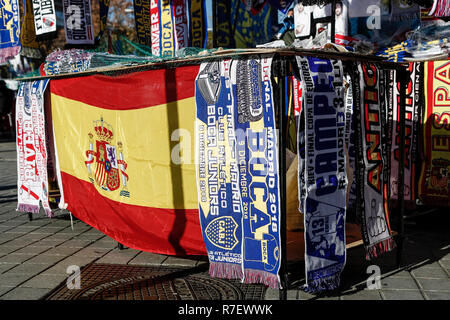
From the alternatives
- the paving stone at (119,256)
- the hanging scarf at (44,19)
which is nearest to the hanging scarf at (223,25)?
the hanging scarf at (44,19)

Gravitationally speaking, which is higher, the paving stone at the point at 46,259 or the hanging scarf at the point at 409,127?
the hanging scarf at the point at 409,127

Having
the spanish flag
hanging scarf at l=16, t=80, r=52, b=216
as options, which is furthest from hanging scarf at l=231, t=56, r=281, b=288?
hanging scarf at l=16, t=80, r=52, b=216

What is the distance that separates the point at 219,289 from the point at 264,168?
1555 mm

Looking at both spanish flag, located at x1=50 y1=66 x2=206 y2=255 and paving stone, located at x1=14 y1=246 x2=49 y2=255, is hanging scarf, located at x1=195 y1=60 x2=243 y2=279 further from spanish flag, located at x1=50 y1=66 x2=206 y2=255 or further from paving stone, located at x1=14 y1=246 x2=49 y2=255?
paving stone, located at x1=14 y1=246 x2=49 y2=255

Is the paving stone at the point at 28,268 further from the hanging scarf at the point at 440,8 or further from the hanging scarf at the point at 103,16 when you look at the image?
the hanging scarf at the point at 440,8

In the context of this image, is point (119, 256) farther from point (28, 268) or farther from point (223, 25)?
point (223, 25)

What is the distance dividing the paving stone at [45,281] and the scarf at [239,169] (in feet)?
6.23

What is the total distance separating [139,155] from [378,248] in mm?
3149

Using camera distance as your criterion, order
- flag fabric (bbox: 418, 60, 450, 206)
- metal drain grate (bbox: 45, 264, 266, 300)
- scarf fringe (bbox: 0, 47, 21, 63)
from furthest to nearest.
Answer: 1. scarf fringe (bbox: 0, 47, 21, 63)
2. flag fabric (bbox: 418, 60, 450, 206)
3. metal drain grate (bbox: 45, 264, 266, 300)

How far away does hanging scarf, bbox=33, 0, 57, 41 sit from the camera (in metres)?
9.11

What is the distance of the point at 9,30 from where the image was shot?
10.3 metres

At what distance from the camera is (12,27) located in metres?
10.2

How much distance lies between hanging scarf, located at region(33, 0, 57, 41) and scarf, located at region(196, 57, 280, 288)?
18.8ft

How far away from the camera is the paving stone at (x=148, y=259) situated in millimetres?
5984
